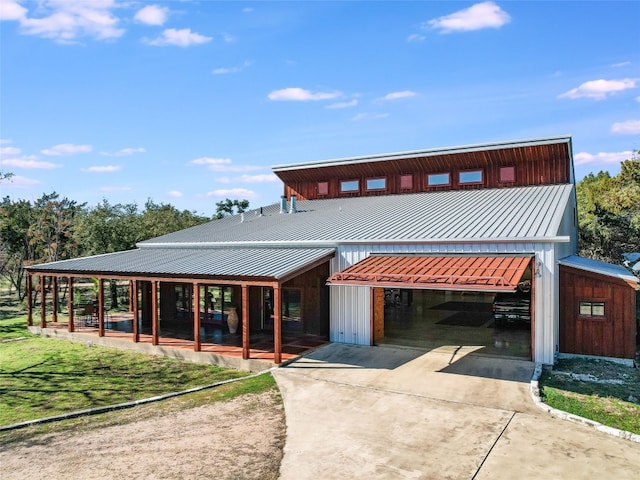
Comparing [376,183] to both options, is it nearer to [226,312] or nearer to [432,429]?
[226,312]

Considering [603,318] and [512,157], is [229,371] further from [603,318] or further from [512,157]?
[512,157]

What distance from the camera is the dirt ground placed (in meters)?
7.02

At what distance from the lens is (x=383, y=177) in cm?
2245

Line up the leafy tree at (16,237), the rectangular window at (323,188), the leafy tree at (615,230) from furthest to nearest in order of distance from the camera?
the leafy tree at (16,237) → the leafy tree at (615,230) → the rectangular window at (323,188)

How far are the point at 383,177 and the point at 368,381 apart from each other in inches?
506

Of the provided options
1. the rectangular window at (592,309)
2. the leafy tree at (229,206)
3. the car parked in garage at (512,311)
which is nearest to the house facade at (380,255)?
the car parked in garage at (512,311)

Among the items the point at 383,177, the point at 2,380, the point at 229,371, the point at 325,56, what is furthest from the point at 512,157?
the point at 2,380

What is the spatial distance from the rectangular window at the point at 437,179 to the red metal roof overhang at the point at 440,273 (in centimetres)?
796

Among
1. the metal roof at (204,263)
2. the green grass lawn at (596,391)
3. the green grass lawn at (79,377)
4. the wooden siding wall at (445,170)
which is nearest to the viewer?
the green grass lawn at (596,391)

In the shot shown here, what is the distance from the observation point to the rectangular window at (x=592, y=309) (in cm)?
1330

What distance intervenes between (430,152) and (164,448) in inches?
649

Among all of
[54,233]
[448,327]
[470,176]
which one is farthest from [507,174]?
[54,233]

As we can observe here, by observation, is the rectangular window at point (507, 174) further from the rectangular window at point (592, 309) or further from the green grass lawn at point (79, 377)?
the green grass lawn at point (79, 377)

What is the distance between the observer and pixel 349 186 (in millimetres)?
23359
